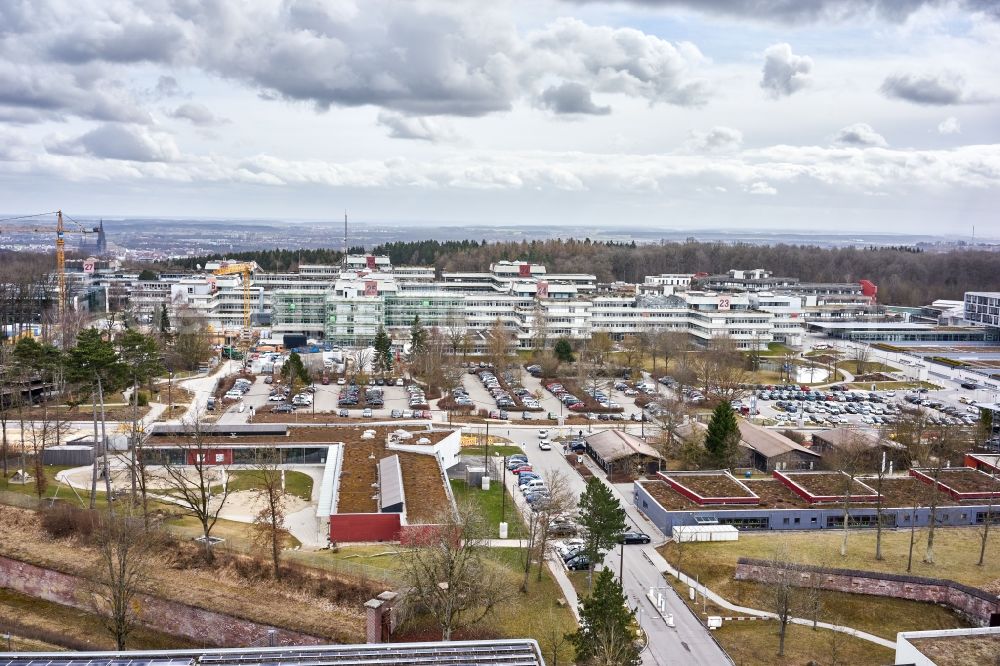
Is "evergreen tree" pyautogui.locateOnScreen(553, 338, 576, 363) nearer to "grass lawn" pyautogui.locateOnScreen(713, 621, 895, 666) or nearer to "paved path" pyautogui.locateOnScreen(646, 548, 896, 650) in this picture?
"paved path" pyautogui.locateOnScreen(646, 548, 896, 650)

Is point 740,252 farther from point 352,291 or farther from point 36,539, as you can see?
point 36,539

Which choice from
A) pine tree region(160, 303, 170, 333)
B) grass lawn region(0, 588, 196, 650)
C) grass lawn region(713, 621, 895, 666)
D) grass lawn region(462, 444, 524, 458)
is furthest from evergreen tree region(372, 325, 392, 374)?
grass lawn region(713, 621, 895, 666)

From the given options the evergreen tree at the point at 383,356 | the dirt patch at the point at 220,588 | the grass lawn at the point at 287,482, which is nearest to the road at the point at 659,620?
the dirt patch at the point at 220,588

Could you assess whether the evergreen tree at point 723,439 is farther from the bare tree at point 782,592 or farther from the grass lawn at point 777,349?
the grass lawn at point 777,349

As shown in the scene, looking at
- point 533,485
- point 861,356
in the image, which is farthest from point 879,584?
point 861,356

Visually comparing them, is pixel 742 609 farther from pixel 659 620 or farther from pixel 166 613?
pixel 166 613

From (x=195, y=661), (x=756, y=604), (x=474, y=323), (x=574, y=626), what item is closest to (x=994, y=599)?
(x=756, y=604)
